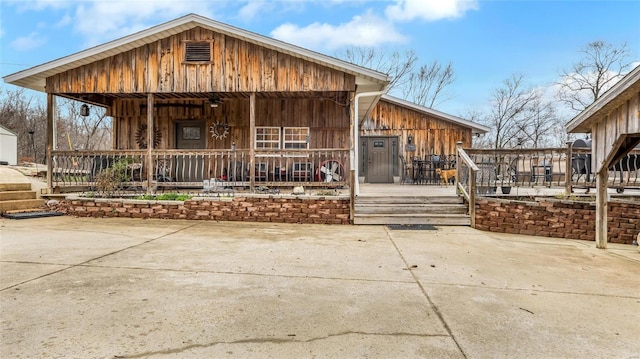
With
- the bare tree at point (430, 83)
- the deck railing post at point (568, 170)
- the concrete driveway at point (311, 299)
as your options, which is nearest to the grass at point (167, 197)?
the concrete driveway at point (311, 299)

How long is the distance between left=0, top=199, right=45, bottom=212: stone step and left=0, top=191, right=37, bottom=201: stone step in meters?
0.14

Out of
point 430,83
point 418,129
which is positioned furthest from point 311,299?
point 430,83

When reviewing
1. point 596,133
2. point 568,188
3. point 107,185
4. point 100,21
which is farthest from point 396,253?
point 100,21

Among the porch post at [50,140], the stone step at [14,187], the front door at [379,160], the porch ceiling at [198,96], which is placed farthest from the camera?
the front door at [379,160]

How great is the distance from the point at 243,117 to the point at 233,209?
13.6ft

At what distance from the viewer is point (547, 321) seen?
249 centimetres

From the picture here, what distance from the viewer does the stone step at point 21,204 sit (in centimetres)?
752

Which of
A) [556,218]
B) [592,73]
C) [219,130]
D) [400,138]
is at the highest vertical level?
[592,73]

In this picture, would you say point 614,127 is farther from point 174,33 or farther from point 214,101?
point 174,33

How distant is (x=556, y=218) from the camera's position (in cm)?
626

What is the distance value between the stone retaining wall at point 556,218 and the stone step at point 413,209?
44 centimetres

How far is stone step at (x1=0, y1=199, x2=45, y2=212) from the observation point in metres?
7.52

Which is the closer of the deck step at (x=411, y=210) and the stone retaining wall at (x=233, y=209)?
the deck step at (x=411, y=210)

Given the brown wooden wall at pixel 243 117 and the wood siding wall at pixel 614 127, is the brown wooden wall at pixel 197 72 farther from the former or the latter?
the wood siding wall at pixel 614 127
